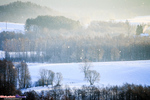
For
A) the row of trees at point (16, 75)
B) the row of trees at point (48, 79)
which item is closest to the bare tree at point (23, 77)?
the row of trees at point (16, 75)

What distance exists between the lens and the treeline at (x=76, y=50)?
1767 inches

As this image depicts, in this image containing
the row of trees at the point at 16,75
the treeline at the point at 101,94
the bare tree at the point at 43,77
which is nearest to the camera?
the treeline at the point at 101,94

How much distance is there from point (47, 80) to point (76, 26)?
64792 mm

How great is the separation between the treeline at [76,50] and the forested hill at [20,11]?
254 ft

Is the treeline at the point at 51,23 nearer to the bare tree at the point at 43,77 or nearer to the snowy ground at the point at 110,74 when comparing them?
the snowy ground at the point at 110,74

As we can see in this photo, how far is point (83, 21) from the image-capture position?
4749 inches

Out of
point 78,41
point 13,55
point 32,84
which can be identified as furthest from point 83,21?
point 32,84

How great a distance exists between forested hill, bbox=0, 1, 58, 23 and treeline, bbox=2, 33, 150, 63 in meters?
77.5

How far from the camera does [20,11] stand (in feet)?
456

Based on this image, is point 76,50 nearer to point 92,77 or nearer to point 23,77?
point 92,77

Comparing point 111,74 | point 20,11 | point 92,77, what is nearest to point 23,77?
point 92,77

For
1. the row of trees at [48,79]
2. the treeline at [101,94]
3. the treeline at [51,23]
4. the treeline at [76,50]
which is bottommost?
the treeline at [101,94]

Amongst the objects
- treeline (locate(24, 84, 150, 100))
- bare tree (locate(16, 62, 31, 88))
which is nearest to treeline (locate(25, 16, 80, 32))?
bare tree (locate(16, 62, 31, 88))

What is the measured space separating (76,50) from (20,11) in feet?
336
